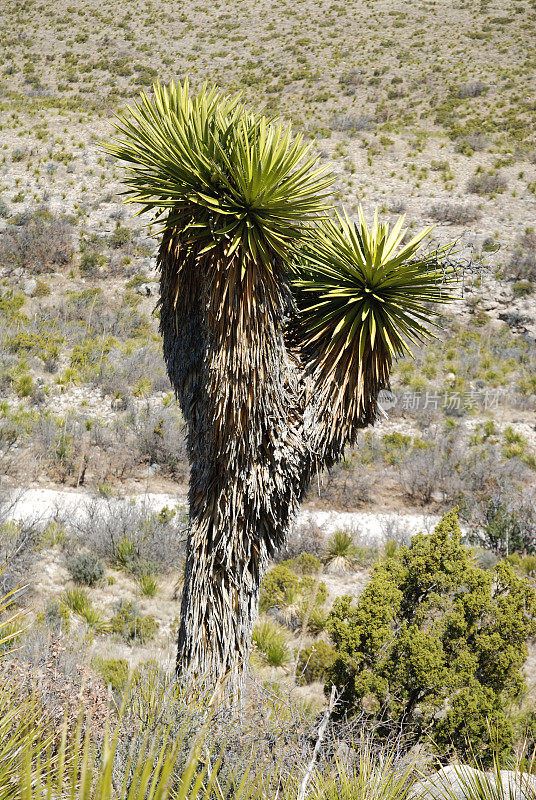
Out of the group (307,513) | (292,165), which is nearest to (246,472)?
(292,165)

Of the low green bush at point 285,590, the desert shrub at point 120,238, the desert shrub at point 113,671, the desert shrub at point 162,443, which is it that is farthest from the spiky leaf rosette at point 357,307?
the desert shrub at point 120,238

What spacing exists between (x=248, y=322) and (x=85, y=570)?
15.7 ft

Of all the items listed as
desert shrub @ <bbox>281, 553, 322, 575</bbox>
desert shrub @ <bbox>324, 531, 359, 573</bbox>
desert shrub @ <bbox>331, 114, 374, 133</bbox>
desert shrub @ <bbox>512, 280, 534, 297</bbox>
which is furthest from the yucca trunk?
desert shrub @ <bbox>331, 114, 374, 133</bbox>

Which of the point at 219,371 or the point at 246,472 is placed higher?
the point at 219,371

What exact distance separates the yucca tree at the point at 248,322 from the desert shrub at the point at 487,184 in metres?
22.6

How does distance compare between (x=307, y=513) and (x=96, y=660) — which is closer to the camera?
(x=96, y=660)

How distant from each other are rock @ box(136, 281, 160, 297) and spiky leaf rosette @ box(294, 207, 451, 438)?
14950 millimetres

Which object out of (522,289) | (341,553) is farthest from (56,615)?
(522,289)

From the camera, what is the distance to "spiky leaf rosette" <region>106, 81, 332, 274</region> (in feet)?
10.6

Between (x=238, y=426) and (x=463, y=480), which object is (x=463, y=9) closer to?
(x=463, y=480)

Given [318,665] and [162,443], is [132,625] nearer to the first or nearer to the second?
[318,665]

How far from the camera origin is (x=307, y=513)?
9805 mm

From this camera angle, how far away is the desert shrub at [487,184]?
934 inches

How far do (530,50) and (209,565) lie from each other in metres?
40.4
